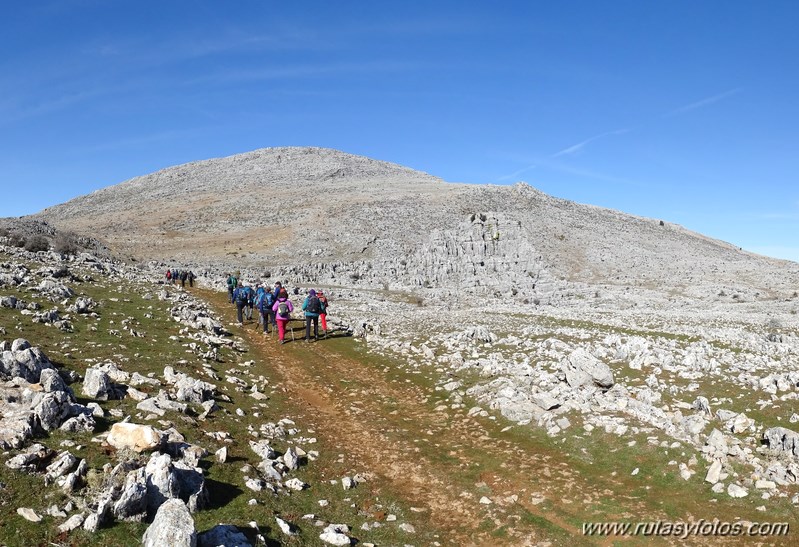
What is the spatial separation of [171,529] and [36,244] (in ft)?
180

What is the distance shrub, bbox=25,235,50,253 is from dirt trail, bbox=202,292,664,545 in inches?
1658

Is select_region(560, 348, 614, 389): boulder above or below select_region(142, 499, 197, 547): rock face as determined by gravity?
above

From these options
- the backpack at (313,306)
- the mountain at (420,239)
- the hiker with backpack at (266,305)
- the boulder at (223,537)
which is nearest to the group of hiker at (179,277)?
the mountain at (420,239)

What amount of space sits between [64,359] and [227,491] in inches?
354

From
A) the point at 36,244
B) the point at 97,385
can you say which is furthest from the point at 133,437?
the point at 36,244

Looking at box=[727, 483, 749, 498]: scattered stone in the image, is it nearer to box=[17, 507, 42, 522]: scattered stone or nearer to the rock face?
the rock face

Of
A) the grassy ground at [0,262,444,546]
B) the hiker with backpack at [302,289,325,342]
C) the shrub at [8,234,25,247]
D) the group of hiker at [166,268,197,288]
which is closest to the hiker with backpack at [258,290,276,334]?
the hiker with backpack at [302,289,325,342]

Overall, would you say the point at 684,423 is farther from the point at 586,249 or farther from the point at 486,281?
the point at 586,249

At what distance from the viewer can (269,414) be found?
603 inches

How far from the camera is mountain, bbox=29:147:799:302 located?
229 ft

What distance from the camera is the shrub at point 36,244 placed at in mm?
48022

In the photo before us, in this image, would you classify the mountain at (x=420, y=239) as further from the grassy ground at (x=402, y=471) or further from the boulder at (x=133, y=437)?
the boulder at (x=133, y=437)

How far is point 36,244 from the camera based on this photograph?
49.2 meters

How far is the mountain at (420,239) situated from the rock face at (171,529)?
53.9 metres
